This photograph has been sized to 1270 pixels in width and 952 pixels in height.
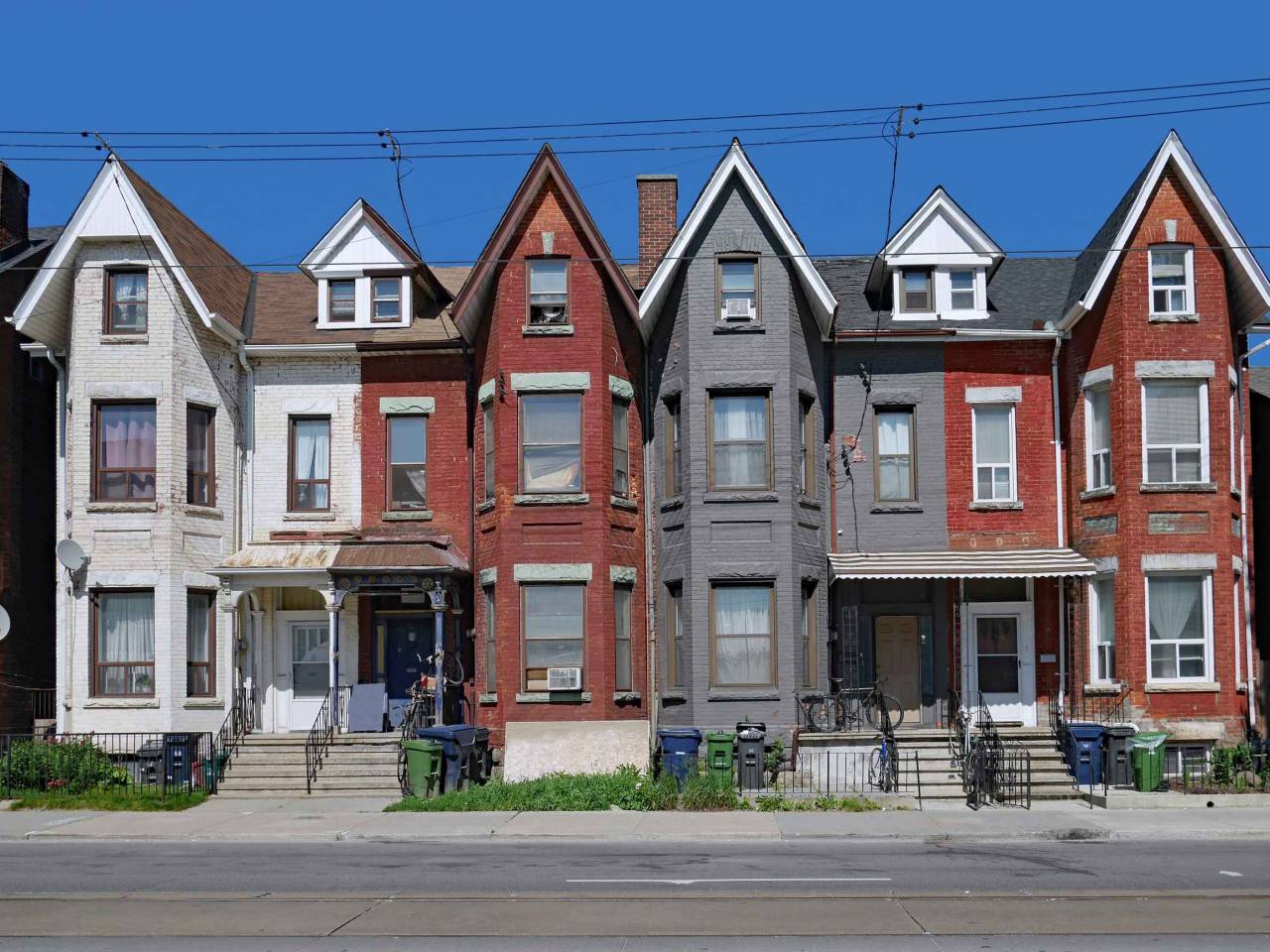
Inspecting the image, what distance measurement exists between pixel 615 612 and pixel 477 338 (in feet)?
20.0

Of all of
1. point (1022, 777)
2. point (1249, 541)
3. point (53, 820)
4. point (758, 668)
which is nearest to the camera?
point (53, 820)

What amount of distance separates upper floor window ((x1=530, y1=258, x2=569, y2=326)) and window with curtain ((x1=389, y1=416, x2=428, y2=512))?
3604 millimetres

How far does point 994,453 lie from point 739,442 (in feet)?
17.7

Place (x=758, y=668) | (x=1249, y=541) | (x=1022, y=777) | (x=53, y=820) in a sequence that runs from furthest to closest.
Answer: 1. (x=1249, y=541)
2. (x=758, y=668)
3. (x=1022, y=777)
4. (x=53, y=820)

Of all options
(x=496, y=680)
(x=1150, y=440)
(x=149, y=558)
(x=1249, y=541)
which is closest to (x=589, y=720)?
(x=496, y=680)

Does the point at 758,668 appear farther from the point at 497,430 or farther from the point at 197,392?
the point at 197,392

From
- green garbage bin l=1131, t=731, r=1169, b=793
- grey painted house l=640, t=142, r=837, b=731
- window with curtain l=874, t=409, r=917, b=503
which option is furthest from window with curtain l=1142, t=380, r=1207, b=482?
grey painted house l=640, t=142, r=837, b=731

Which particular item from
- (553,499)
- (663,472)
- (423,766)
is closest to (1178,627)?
(663,472)

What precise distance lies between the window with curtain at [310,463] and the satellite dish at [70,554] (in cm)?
412

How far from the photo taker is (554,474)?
27.9 metres

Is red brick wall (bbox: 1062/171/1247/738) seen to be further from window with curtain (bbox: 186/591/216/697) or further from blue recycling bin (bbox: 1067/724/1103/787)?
window with curtain (bbox: 186/591/216/697)

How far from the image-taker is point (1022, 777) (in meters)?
25.4

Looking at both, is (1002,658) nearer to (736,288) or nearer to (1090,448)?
(1090,448)

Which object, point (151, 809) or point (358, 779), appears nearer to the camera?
point (151, 809)
